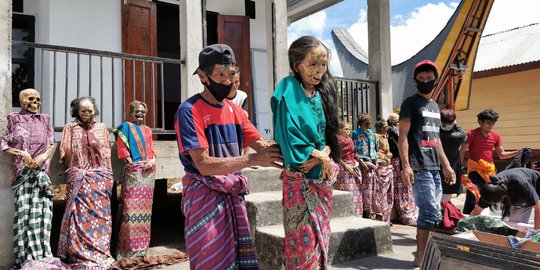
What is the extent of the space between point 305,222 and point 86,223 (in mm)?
3040

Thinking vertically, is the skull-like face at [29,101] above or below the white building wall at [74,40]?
below

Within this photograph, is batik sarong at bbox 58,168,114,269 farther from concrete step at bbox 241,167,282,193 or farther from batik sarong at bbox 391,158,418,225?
batik sarong at bbox 391,158,418,225

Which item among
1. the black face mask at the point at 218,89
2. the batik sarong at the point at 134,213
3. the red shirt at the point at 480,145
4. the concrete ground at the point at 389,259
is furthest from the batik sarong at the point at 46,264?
the red shirt at the point at 480,145

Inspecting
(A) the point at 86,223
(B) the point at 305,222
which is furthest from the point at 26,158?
(B) the point at 305,222

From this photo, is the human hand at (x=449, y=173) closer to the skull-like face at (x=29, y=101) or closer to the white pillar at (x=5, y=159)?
the skull-like face at (x=29, y=101)

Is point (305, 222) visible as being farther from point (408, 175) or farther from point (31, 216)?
point (31, 216)

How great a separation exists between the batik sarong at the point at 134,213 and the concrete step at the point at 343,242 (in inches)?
61.4

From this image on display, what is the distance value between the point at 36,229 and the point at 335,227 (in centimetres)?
302

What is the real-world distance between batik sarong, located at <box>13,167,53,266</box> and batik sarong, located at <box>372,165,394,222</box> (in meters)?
4.85

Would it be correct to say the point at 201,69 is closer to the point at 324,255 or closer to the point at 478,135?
the point at 324,255

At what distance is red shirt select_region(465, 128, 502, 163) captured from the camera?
226 inches

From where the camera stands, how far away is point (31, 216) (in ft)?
13.8

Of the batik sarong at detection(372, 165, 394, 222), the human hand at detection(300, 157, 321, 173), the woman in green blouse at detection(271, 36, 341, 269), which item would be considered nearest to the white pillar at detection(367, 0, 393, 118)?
the batik sarong at detection(372, 165, 394, 222)

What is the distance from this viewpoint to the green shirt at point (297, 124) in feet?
6.94
